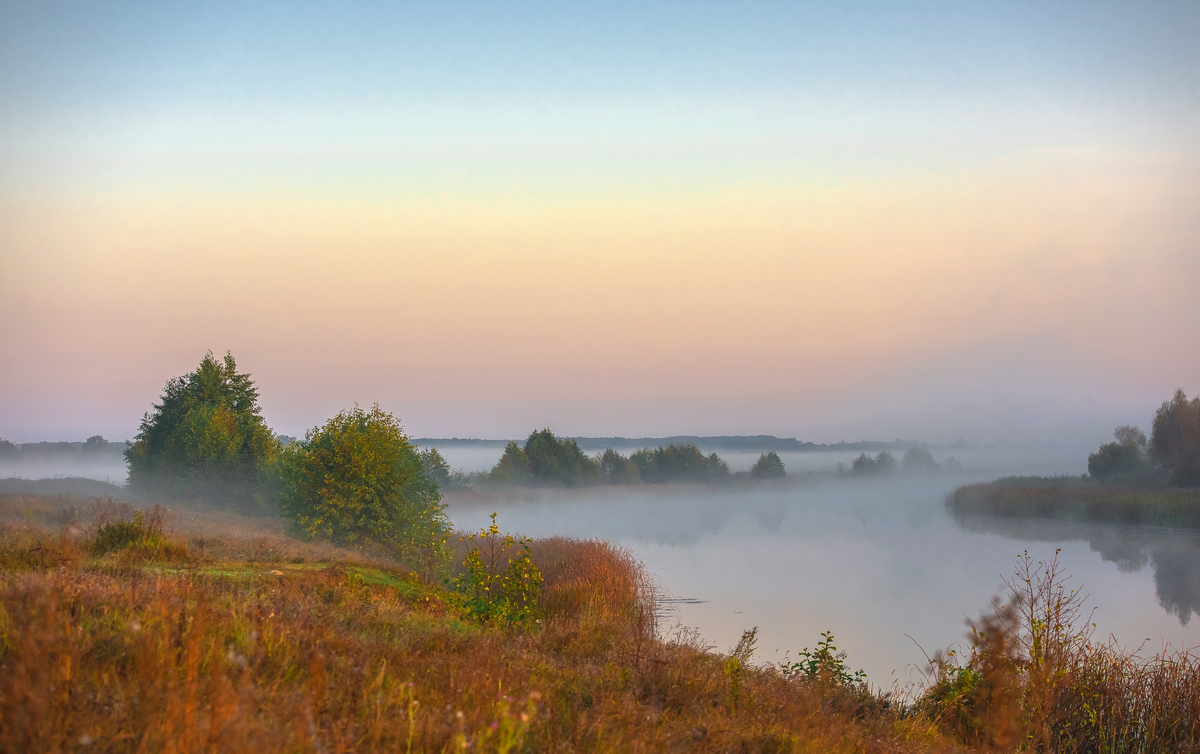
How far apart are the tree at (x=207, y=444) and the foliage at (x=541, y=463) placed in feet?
107

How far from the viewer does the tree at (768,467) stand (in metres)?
122

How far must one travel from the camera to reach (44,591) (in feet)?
16.4

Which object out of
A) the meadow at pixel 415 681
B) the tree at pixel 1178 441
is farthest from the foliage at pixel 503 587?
the tree at pixel 1178 441

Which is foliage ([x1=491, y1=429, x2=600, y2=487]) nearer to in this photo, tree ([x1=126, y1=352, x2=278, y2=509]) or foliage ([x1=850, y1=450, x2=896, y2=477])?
tree ([x1=126, y1=352, x2=278, y2=509])

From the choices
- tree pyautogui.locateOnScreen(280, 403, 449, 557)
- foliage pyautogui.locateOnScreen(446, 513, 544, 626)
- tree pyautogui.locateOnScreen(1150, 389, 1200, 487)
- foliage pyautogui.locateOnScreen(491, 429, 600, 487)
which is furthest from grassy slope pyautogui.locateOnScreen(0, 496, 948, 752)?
foliage pyautogui.locateOnScreen(491, 429, 600, 487)

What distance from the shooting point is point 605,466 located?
94.1 metres

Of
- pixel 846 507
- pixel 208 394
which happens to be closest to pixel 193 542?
pixel 208 394

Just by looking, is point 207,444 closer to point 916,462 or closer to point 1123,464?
point 1123,464

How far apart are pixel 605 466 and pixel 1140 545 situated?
2381 inches

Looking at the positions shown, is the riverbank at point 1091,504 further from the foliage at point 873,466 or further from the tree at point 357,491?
the foliage at point 873,466

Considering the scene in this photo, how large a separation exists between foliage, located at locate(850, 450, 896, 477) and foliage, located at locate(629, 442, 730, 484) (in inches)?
1894

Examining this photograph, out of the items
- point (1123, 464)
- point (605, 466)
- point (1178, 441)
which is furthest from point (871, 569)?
point (605, 466)

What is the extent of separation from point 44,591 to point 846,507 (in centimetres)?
8874

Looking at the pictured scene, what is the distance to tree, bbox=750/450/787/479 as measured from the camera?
400ft
